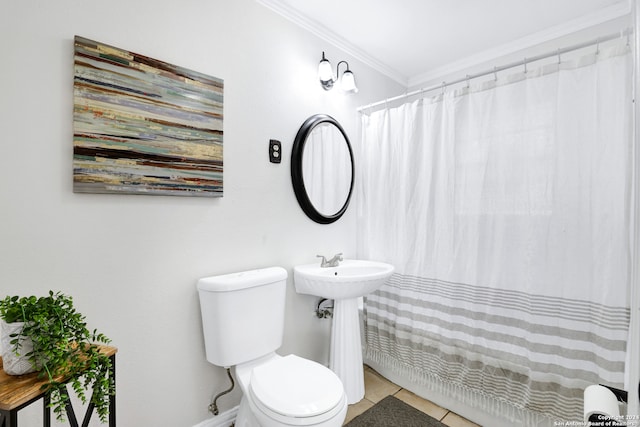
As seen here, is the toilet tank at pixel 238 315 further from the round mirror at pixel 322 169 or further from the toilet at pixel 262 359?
the round mirror at pixel 322 169

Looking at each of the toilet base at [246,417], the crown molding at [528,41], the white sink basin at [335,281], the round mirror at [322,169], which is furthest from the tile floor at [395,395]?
the crown molding at [528,41]

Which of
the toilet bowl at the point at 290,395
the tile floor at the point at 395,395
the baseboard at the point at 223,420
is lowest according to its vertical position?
the tile floor at the point at 395,395

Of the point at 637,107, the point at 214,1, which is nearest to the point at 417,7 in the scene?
the point at 214,1

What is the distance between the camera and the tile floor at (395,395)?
73.9 inches

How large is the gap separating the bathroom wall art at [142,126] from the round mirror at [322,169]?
566 mm

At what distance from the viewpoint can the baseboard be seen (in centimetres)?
167

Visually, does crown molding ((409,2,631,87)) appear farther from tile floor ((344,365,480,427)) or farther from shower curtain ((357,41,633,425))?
tile floor ((344,365,480,427))

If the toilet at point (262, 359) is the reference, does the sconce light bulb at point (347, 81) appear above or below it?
above

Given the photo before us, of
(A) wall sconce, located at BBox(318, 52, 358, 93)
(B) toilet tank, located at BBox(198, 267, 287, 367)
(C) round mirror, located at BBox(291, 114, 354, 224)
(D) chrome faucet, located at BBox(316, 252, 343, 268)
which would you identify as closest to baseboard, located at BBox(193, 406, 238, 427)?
(B) toilet tank, located at BBox(198, 267, 287, 367)

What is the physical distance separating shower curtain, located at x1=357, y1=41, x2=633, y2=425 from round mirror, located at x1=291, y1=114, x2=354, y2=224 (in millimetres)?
322

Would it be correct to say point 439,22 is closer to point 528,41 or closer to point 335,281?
point 528,41

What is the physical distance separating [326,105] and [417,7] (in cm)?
82

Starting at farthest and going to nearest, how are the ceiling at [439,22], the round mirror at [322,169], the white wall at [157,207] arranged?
the round mirror at [322,169]
the ceiling at [439,22]
the white wall at [157,207]

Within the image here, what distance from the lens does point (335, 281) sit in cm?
184
